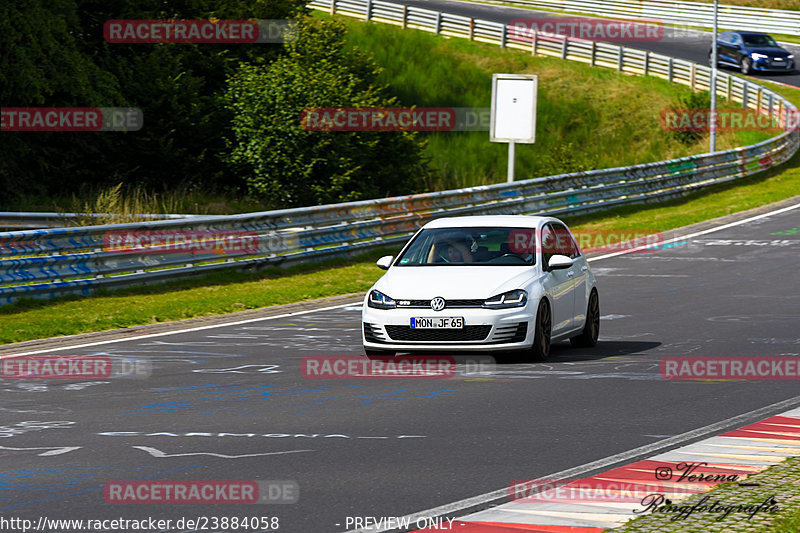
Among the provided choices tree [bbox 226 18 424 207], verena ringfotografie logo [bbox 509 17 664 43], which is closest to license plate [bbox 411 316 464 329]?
tree [bbox 226 18 424 207]

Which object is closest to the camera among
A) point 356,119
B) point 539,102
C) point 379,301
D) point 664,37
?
point 379,301

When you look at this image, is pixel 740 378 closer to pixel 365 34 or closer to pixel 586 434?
pixel 586 434

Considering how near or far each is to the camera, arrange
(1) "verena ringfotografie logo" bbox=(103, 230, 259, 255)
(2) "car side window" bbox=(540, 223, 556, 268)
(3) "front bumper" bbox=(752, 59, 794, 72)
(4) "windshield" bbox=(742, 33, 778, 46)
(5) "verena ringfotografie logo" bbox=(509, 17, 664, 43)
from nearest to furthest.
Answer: (2) "car side window" bbox=(540, 223, 556, 268) → (1) "verena ringfotografie logo" bbox=(103, 230, 259, 255) → (3) "front bumper" bbox=(752, 59, 794, 72) → (4) "windshield" bbox=(742, 33, 778, 46) → (5) "verena ringfotografie logo" bbox=(509, 17, 664, 43)

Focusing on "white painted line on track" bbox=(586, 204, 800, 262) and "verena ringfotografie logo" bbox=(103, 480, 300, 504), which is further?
"white painted line on track" bbox=(586, 204, 800, 262)

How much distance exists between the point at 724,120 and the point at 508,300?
117 ft

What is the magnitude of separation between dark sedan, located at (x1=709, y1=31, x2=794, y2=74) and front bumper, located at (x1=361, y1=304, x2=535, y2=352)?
4378 centimetres

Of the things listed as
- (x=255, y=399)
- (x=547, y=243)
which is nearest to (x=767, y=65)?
(x=547, y=243)

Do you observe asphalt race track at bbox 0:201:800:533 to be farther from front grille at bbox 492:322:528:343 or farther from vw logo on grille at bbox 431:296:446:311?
vw logo on grille at bbox 431:296:446:311

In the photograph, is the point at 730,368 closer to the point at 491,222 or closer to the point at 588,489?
the point at 491,222

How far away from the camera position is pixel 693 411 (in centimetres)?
Answer: 1015

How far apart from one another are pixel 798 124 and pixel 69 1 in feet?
78.1

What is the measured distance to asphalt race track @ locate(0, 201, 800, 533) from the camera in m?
7.43

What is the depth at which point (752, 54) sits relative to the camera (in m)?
53.1

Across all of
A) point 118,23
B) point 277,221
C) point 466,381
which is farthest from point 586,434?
point 118,23
